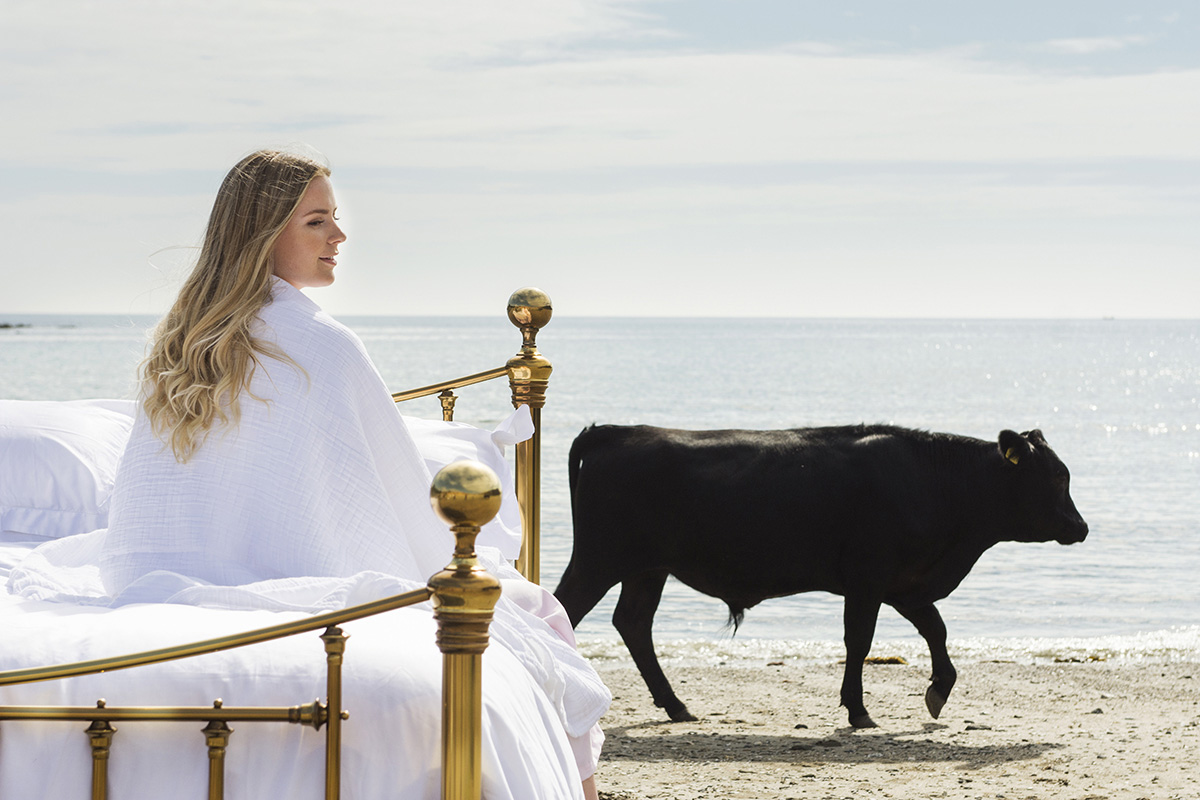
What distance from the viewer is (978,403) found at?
46656mm

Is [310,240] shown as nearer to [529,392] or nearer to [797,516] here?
[529,392]

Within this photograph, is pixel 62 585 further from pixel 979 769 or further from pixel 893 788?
pixel 979 769

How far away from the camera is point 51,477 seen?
514 centimetres

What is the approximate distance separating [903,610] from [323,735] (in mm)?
5406

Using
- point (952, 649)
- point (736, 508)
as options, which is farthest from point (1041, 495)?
point (952, 649)

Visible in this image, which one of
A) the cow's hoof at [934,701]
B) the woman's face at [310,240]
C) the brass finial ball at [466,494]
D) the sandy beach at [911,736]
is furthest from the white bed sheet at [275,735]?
the cow's hoof at [934,701]

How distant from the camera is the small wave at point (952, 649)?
9.32m

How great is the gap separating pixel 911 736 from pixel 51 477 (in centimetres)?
446

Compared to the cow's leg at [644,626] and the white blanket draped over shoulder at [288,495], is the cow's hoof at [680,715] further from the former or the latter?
the white blanket draped over shoulder at [288,495]

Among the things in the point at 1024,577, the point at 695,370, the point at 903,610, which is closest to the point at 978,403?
the point at 695,370

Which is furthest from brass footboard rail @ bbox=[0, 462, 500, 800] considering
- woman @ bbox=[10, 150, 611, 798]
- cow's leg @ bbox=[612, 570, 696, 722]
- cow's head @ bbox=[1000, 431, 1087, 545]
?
cow's head @ bbox=[1000, 431, 1087, 545]

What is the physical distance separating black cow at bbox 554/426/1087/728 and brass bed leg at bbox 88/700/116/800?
4.66 meters

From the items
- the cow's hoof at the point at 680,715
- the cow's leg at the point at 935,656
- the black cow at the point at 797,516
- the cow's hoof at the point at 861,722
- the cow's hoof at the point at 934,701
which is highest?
the black cow at the point at 797,516

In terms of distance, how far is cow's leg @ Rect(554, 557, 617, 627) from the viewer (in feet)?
22.8
